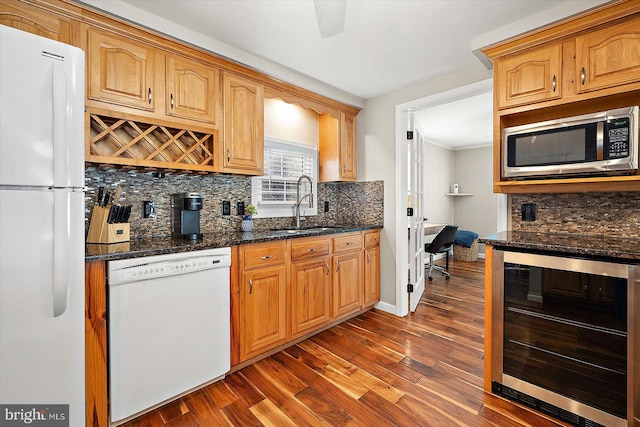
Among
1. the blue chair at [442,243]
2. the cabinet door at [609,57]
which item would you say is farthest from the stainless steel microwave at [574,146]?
the blue chair at [442,243]

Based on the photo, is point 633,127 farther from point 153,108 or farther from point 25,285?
point 25,285

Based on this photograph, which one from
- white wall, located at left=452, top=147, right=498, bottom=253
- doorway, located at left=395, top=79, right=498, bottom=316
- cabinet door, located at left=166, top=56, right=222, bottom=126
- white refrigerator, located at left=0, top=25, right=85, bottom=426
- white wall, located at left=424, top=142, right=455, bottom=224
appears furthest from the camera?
white wall, located at left=452, top=147, right=498, bottom=253

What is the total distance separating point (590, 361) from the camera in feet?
5.39

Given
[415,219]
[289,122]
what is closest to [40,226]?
[289,122]

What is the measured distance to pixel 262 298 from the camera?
229cm

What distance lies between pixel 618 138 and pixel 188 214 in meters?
2.76

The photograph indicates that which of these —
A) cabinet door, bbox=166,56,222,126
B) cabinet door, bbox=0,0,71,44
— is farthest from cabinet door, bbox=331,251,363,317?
cabinet door, bbox=0,0,71,44

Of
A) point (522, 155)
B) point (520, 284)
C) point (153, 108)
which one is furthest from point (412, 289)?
point (153, 108)

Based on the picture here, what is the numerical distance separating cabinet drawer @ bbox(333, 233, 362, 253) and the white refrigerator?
1962 mm

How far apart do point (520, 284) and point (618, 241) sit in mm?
653

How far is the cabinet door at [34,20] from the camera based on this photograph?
1.55 metres

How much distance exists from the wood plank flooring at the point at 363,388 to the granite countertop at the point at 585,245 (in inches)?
38.2

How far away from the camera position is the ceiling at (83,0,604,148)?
187 cm

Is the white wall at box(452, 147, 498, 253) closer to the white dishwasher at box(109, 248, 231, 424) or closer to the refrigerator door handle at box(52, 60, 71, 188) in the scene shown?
the white dishwasher at box(109, 248, 231, 424)
